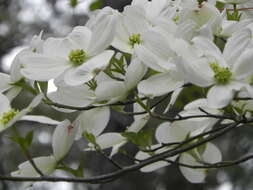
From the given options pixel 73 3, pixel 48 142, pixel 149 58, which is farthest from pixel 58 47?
pixel 48 142

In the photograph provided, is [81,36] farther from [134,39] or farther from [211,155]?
[211,155]

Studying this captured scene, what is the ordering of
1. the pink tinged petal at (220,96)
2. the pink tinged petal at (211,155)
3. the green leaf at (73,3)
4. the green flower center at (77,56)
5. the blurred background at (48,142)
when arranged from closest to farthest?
the pink tinged petal at (220,96) < the green flower center at (77,56) < the pink tinged petal at (211,155) < the green leaf at (73,3) < the blurred background at (48,142)

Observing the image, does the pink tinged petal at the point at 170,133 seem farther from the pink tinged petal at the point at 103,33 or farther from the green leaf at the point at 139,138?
the pink tinged petal at the point at 103,33

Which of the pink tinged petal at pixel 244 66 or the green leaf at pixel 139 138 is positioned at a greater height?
the pink tinged petal at pixel 244 66

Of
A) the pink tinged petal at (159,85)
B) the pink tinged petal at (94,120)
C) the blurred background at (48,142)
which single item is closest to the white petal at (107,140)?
the pink tinged petal at (94,120)

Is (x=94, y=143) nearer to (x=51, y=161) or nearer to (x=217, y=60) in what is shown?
(x=51, y=161)

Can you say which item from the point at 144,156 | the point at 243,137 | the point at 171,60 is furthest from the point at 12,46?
the point at 171,60

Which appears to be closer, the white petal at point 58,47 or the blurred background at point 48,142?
the white petal at point 58,47
